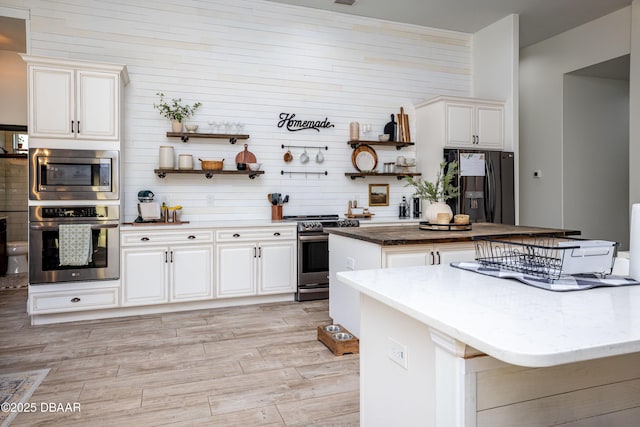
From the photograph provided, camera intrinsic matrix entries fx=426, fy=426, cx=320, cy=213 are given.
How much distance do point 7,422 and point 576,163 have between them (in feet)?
23.2

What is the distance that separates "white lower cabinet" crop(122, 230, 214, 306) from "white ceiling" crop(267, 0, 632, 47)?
318 cm

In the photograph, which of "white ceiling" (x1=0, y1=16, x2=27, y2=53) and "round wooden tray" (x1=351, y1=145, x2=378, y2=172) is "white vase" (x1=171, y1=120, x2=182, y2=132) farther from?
"round wooden tray" (x1=351, y1=145, x2=378, y2=172)

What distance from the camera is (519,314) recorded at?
1.10 m

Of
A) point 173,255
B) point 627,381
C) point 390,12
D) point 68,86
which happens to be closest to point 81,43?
point 68,86

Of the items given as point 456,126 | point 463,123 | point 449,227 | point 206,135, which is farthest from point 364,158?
point 449,227

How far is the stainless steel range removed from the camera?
481 cm

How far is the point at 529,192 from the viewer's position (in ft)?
22.4

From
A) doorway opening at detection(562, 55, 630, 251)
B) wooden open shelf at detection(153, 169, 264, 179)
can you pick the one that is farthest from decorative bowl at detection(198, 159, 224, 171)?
doorway opening at detection(562, 55, 630, 251)

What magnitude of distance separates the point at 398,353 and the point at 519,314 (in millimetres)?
473

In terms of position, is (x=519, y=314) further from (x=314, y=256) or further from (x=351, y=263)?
(x=314, y=256)

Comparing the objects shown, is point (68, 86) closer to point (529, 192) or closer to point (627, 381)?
point (627, 381)

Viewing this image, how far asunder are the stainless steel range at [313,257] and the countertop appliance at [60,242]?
1.89 meters

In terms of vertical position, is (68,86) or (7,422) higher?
Result: (68,86)

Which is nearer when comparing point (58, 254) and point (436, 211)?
point (436, 211)
